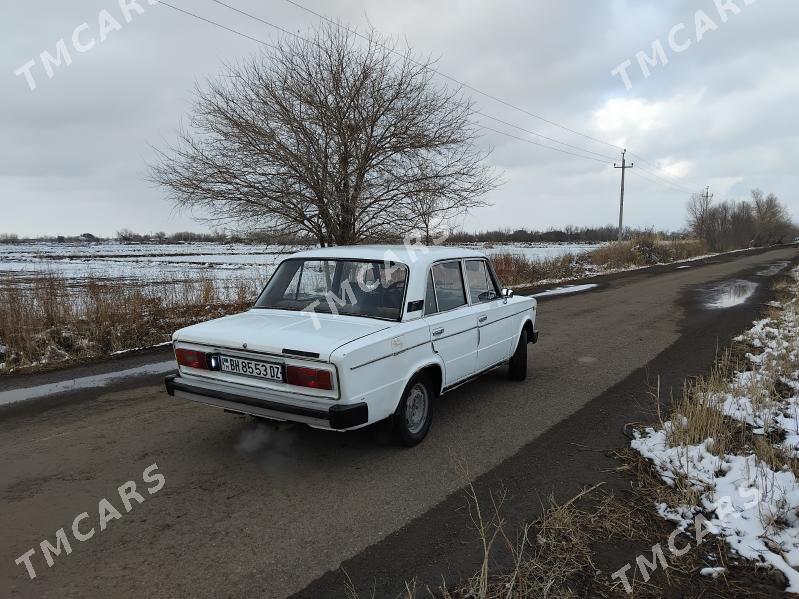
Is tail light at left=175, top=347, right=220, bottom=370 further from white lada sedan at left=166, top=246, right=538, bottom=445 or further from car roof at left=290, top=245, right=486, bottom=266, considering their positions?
car roof at left=290, top=245, right=486, bottom=266

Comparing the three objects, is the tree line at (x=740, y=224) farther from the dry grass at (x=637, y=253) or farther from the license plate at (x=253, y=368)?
the license plate at (x=253, y=368)

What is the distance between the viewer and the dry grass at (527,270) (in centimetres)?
2045

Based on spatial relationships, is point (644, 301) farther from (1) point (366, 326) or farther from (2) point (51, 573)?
(2) point (51, 573)

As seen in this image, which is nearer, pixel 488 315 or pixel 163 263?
pixel 488 315

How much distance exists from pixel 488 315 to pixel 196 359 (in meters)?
2.91

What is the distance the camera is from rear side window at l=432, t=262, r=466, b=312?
4.74m

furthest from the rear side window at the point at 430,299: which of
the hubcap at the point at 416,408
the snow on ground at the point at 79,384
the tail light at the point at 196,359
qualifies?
the snow on ground at the point at 79,384

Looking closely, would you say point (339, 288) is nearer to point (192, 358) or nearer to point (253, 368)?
point (253, 368)

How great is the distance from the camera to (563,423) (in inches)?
195

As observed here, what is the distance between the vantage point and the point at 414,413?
14.4ft

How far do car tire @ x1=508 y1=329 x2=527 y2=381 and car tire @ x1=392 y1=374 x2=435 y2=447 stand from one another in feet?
6.68

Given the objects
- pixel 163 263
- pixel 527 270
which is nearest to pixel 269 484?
pixel 527 270

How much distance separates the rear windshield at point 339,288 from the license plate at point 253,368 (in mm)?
862

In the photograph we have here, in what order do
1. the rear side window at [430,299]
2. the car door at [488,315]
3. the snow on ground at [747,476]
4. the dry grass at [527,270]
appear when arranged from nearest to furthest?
the snow on ground at [747,476]
the rear side window at [430,299]
the car door at [488,315]
the dry grass at [527,270]
